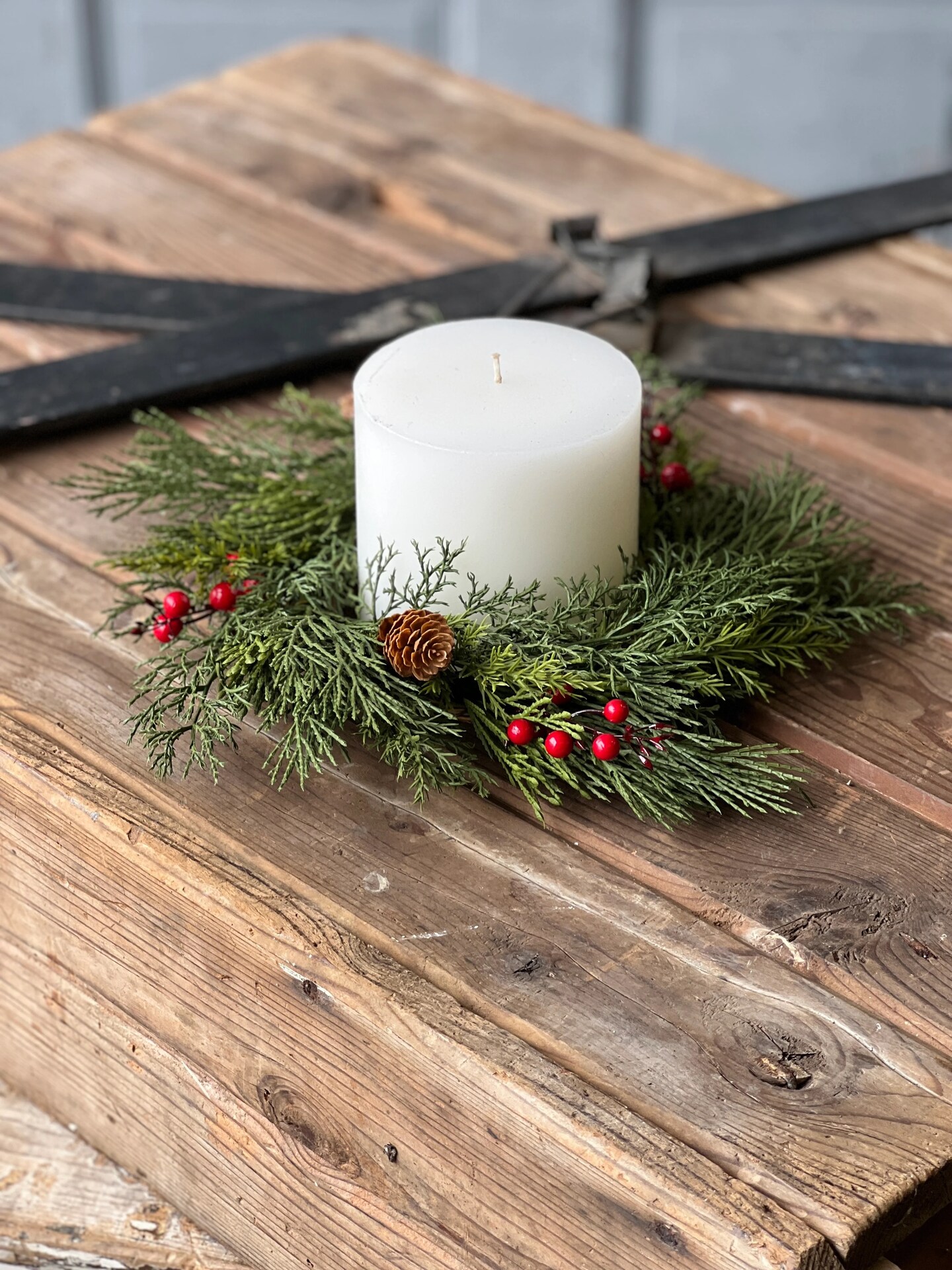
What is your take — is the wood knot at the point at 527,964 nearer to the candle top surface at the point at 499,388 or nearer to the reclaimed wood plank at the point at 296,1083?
the reclaimed wood plank at the point at 296,1083

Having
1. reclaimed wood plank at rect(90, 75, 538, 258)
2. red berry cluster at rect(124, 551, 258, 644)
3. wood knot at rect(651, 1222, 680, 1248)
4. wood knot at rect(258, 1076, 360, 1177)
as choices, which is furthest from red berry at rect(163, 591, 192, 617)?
reclaimed wood plank at rect(90, 75, 538, 258)

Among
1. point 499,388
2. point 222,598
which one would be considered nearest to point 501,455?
point 499,388

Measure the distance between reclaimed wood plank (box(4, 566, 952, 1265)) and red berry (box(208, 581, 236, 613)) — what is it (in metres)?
0.07

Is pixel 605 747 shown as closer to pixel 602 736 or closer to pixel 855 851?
pixel 602 736

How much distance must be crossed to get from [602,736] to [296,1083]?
A: 21 cm

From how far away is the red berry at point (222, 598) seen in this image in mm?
698

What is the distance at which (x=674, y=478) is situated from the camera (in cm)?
79

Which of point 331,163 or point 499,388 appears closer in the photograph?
point 499,388

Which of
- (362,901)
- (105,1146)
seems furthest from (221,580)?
(105,1146)

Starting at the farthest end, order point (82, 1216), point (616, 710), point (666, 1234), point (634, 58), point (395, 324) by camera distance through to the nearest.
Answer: point (634, 58)
point (395, 324)
point (82, 1216)
point (616, 710)
point (666, 1234)

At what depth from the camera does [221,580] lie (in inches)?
29.3

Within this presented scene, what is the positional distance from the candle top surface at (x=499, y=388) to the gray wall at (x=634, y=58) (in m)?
2.10

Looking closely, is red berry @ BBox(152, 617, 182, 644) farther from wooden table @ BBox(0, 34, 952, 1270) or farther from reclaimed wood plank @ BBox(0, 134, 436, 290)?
reclaimed wood plank @ BBox(0, 134, 436, 290)

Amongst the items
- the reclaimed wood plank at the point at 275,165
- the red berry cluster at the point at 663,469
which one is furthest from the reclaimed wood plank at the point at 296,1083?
the reclaimed wood plank at the point at 275,165
